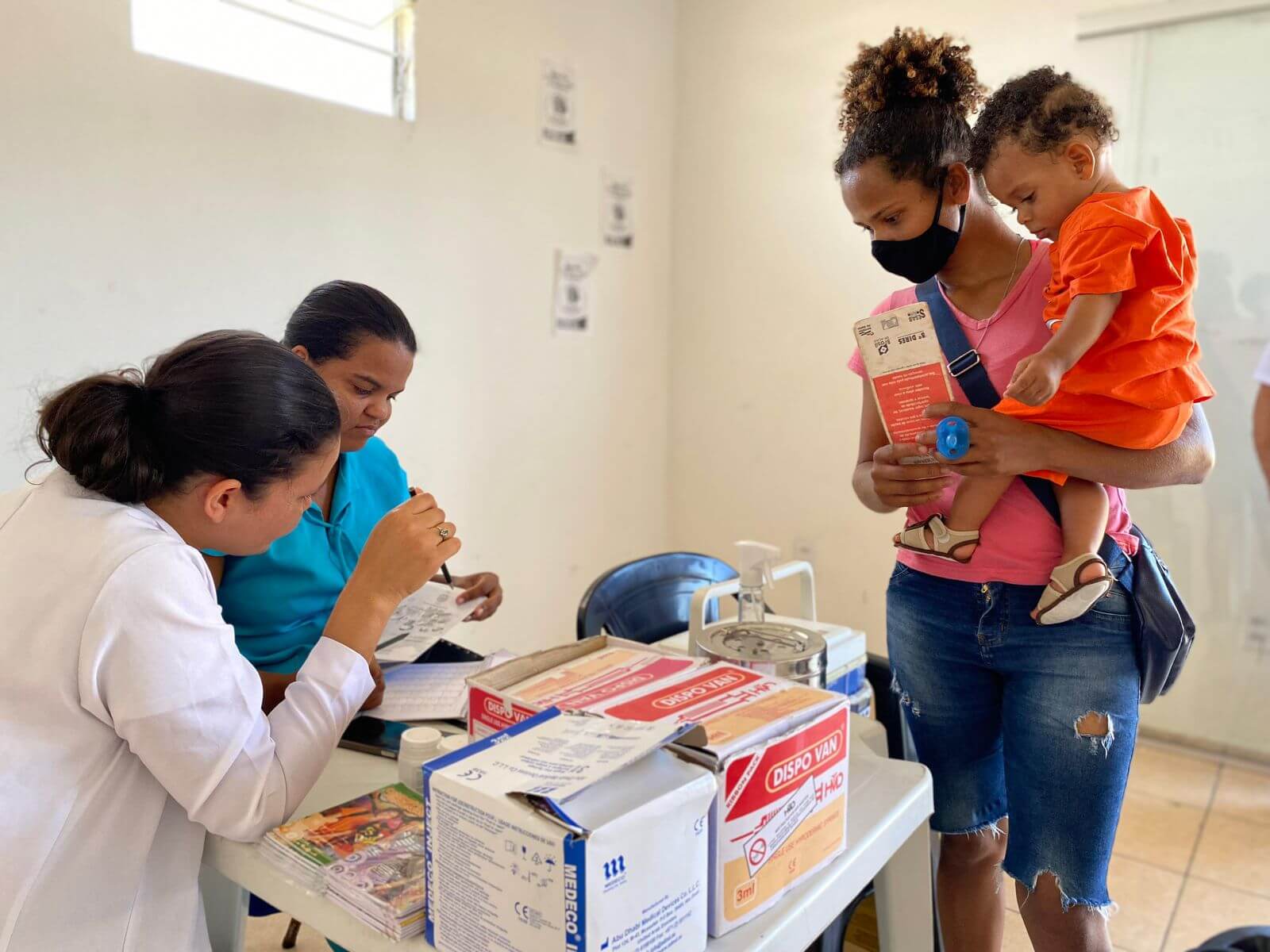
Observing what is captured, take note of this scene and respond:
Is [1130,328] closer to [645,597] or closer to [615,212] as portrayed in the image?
[645,597]

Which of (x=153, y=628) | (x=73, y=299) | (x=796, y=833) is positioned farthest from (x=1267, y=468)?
(x=73, y=299)

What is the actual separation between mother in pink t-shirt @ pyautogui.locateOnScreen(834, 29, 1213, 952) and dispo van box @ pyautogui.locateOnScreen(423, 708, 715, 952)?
0.64 metres

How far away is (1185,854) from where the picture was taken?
229 centimetres

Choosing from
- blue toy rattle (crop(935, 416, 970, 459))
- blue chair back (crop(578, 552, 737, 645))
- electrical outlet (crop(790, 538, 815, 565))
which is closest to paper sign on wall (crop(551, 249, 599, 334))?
electrical outlet (crop(790, 538, 815, 565))

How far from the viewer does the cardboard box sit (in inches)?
28.4

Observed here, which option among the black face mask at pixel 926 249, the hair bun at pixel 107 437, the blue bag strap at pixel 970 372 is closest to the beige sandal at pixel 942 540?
the blue bag strap at pixel 970 372

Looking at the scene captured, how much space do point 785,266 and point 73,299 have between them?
2.35m

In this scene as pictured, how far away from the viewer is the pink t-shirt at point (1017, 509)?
1.17 m

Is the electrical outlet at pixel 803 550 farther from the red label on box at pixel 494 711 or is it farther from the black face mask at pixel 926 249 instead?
the red label on box at pixel 494 711

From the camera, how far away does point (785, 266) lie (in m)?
3.37

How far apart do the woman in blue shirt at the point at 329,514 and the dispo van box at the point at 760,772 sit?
56cm

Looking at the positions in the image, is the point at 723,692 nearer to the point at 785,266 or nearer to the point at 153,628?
the point at 153,628

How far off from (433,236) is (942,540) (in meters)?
2.03

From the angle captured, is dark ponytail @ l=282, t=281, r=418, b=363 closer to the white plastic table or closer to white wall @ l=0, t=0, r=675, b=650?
the white plastic table
